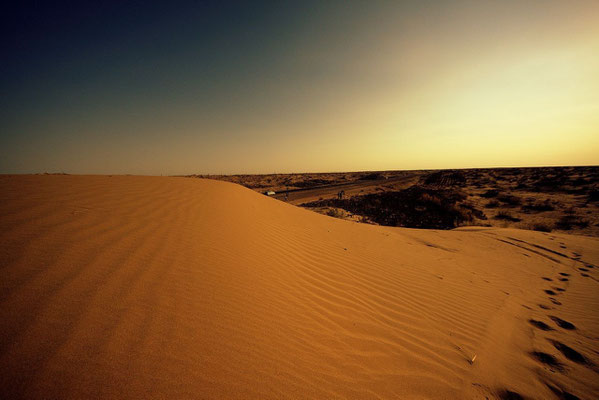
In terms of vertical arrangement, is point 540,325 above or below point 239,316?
below

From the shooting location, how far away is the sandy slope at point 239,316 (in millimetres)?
1485

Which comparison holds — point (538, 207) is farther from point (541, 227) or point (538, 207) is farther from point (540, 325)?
point (540, 325)

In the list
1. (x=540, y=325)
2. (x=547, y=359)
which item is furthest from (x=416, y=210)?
(x=547, y=359)

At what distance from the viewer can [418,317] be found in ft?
9.60

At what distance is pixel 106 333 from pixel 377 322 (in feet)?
8.53

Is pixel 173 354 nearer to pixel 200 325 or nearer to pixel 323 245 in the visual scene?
pixel 200 325

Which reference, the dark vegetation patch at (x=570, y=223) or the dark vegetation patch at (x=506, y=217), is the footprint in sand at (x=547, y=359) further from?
the dark vegetation patch at (x=506, y=217)

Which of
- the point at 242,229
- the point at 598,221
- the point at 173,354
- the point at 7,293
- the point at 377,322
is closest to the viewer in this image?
the point at 173,354

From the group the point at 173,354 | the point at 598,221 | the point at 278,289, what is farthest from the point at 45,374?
the point at 598,221

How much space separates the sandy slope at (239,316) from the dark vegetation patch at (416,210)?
6677 millimetres

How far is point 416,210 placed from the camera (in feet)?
41.7

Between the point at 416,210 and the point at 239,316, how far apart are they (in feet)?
42.1

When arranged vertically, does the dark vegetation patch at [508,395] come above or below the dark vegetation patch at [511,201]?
above

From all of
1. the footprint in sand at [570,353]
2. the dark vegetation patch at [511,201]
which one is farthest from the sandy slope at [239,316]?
the dark vegetation patch at [511,201]
